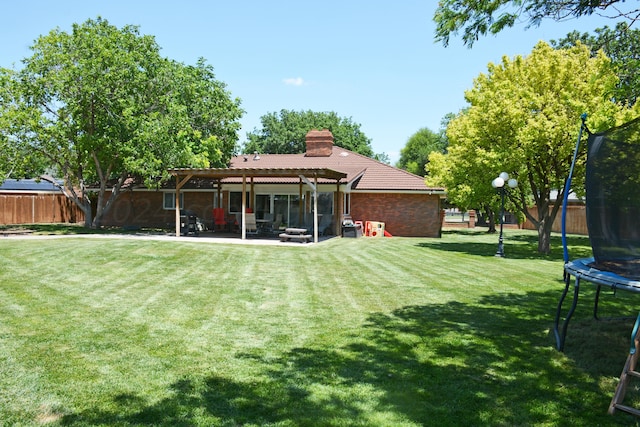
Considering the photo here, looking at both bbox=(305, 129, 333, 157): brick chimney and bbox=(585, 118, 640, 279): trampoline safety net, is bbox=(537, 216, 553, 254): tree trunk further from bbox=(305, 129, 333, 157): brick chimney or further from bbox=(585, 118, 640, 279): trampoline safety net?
bbox=(305, 129, 333, 157): brick chimney

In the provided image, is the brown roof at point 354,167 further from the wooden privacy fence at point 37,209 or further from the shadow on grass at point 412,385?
the shadow on grass at point 412,385

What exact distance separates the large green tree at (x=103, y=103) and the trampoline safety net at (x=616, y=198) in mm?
17183

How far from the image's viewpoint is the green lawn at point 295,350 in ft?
13.4

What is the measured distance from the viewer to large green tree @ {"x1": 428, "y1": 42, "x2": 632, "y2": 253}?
16031mm

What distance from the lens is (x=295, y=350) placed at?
224 inches

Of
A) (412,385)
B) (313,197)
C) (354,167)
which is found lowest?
(412,385)

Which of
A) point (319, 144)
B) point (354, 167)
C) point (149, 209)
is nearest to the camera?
point (354, 167)

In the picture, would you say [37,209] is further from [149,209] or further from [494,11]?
[494,11]

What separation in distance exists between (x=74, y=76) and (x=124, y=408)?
62.7 feet

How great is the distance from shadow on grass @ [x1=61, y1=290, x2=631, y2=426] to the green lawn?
20mm

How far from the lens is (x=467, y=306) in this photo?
8.12m

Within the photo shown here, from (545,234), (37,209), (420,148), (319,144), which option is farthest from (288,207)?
(420,148)

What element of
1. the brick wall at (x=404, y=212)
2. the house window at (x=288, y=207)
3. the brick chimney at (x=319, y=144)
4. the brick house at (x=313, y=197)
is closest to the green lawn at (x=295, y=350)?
the brick house at (x=313, y=197)

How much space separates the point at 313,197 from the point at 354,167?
5.16 metres
